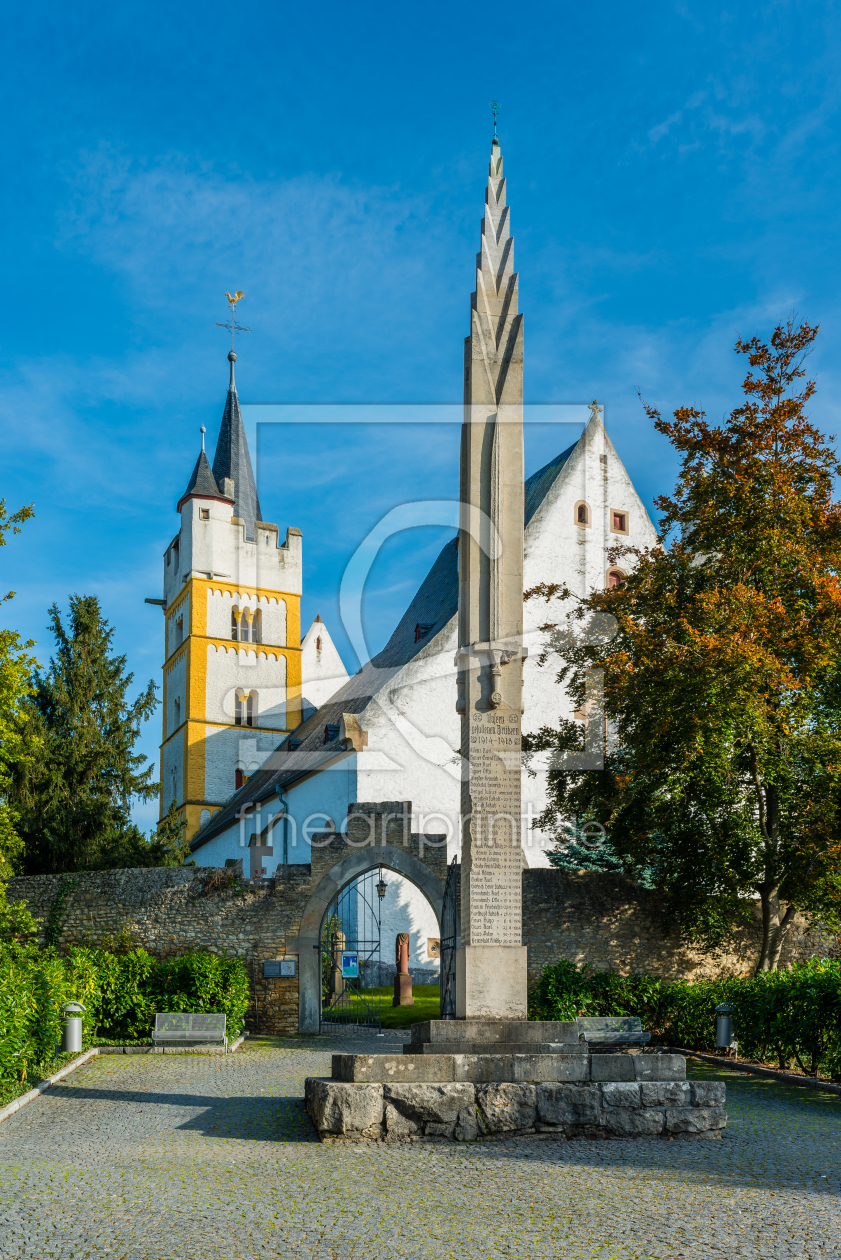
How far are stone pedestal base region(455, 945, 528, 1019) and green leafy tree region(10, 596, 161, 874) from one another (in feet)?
55.6

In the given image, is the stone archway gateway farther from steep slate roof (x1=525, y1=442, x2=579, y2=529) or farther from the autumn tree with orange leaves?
steep slate roof (x1=525, y1=442, x2=579, y2=529)

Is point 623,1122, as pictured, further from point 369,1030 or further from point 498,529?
point 369,1030

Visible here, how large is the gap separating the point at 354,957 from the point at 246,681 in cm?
2385

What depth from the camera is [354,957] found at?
26594 mm

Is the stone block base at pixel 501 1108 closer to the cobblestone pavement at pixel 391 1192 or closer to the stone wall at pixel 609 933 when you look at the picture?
the cobblestone pavement at pixel 391 1192

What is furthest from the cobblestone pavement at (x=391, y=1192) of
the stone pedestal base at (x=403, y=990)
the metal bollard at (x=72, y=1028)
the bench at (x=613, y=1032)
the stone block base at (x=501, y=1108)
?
the stone pedestal base at (x=403, y=990)

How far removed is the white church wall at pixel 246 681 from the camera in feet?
157

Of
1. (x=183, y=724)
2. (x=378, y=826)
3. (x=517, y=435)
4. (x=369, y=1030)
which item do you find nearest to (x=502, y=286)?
(x=517, y=435)

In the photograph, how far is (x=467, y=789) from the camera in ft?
32.4

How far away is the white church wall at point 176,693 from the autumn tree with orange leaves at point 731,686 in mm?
32113

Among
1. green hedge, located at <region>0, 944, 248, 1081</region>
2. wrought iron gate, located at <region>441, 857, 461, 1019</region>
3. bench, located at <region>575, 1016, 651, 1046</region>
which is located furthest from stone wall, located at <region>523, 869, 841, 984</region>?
wrought iron gate, located at <region>441, 857, 461, 1019</region>

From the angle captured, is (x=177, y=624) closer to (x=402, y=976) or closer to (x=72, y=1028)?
(x=402, y=976)

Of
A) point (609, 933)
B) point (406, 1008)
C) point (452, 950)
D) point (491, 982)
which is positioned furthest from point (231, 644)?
point (491, 982)

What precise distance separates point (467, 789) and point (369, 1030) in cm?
1175
